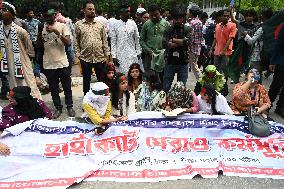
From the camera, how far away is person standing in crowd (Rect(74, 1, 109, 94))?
6.09 meters

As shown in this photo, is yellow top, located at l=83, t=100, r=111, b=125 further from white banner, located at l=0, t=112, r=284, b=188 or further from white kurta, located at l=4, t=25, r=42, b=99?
white kurta, located at l=4, t=25, r=42, b=99

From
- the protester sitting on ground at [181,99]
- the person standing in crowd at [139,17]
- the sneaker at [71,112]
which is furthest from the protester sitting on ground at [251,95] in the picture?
the person standing in crowd at [139,17]

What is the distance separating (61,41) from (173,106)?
204 cm

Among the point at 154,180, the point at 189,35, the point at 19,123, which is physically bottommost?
the point at 154,180

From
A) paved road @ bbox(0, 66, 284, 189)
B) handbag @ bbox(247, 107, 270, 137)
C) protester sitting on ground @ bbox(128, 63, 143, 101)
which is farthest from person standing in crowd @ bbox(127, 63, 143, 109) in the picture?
paved road @ bbox(0, 66, 284, 189)

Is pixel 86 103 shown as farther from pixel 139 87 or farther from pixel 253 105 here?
pixel 253 105

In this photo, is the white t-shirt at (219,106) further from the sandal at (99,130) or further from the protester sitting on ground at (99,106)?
the sandal at (99,130)

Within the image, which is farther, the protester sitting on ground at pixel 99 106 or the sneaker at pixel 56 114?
the sneaker at pixel 56 114

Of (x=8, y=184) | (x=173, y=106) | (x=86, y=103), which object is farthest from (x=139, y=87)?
(x=8, y=184)

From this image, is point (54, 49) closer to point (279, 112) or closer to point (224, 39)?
point (224, 39)

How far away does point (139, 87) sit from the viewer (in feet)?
19.4

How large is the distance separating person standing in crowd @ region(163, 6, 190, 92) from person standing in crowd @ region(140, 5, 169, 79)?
0.32 meters

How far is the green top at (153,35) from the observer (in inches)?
265

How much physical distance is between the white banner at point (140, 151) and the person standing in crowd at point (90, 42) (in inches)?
62.0
